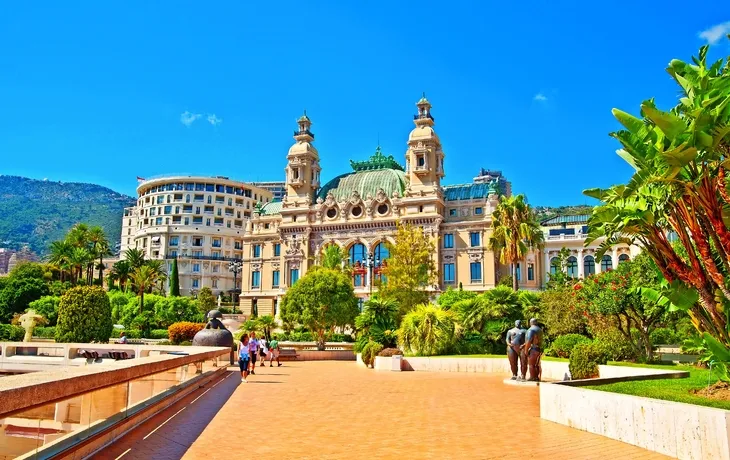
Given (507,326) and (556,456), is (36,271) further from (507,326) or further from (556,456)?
(556,456)

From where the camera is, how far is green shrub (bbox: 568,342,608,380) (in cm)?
1834

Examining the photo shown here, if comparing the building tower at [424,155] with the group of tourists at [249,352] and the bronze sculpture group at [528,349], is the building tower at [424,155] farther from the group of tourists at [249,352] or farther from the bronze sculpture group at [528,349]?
the bronze sculpture group at [528,349]

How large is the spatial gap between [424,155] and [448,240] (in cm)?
1177

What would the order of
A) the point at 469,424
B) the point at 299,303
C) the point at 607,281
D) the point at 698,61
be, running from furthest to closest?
the point at 299,303, the point at 607,281, the point at 469,424, the point at 698,61

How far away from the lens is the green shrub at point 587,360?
1834 cm

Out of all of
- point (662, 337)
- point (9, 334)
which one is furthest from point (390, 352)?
point (9, 334)


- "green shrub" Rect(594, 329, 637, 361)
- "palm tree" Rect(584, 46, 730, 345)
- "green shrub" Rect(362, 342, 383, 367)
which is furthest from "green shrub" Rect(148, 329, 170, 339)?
"palm tree" Rect(584, 46, 730, 345)

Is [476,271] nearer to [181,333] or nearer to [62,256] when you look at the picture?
[181,333]

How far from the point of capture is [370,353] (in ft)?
107

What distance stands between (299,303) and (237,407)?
36853 mm

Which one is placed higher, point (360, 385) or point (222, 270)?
point (222, 270)

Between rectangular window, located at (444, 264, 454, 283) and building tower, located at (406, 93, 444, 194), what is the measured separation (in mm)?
9907

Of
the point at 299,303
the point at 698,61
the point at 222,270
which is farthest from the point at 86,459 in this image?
the point at 222,270

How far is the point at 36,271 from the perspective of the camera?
3135 inches
